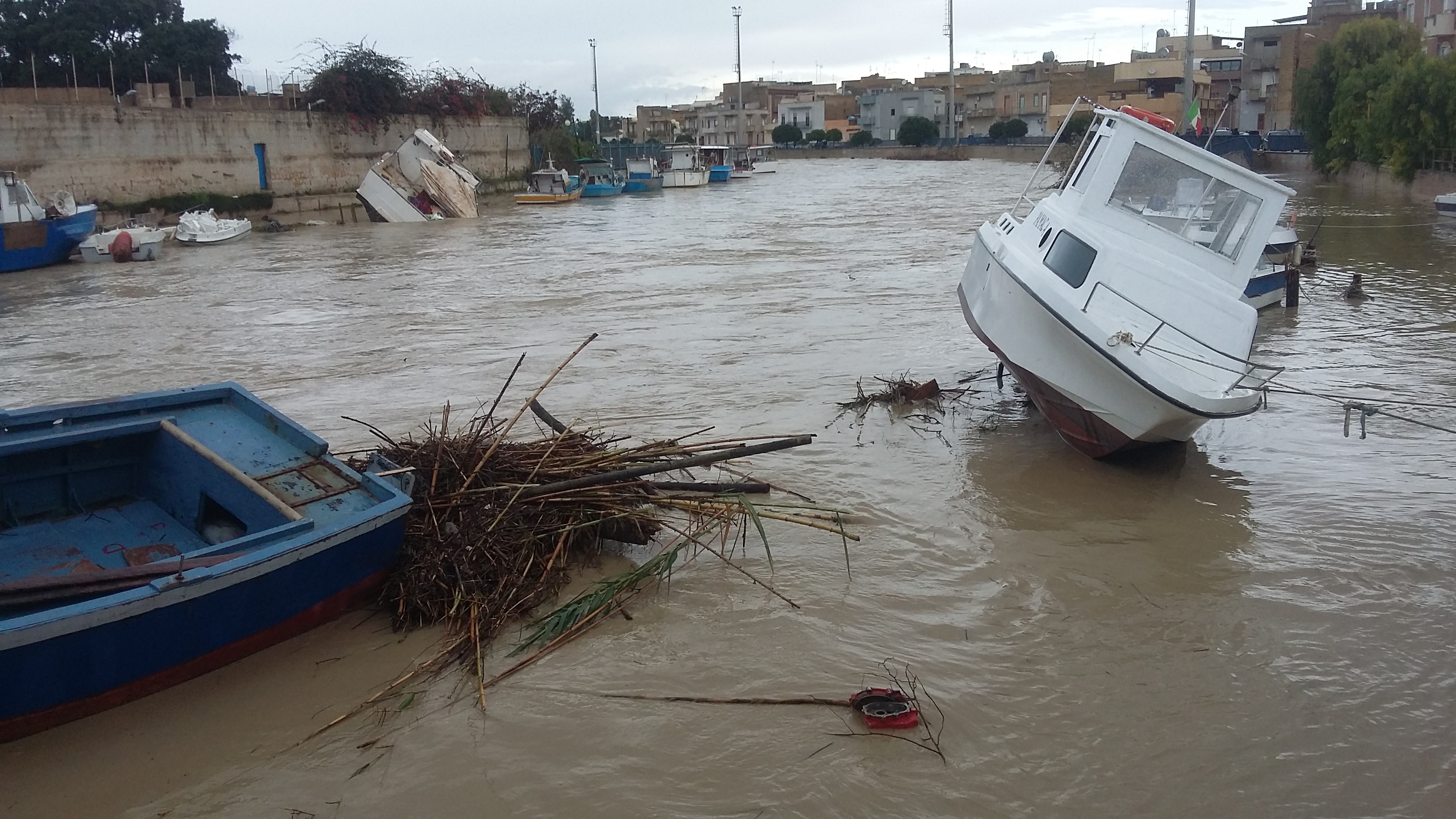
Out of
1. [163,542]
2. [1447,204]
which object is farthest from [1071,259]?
[1447,204]

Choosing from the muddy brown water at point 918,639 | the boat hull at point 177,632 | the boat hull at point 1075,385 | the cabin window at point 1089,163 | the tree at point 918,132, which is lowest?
the muddy brown water at point 918,639

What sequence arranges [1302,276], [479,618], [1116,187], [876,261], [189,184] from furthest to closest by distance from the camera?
[189,184] < [876,261] < [1302,276] < [1116,187] < [479,618]

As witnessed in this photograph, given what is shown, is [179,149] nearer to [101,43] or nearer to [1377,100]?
[101,43]

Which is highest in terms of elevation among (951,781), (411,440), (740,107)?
(740,107)

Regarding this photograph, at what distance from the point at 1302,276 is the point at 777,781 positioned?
1648 cm

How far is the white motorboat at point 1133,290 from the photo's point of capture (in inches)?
294

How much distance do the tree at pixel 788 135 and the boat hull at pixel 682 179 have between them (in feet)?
178

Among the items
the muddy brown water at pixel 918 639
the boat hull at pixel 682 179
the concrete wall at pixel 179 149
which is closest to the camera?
the muddy brown water at pixel 918 639

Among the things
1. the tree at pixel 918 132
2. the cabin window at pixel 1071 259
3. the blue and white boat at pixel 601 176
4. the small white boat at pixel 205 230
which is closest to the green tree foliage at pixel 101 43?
the small white boat at pixel 205 230

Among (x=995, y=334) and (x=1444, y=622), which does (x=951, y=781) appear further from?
(x=995, y=334)

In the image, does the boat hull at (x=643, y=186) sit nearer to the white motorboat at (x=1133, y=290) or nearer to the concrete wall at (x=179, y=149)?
the concrete wall at (x=179, y=149)

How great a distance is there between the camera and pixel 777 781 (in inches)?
176

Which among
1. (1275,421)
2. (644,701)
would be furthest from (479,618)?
(1275,421)

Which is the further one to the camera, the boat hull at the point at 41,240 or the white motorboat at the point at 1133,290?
the boat hull at the point at 41,240
